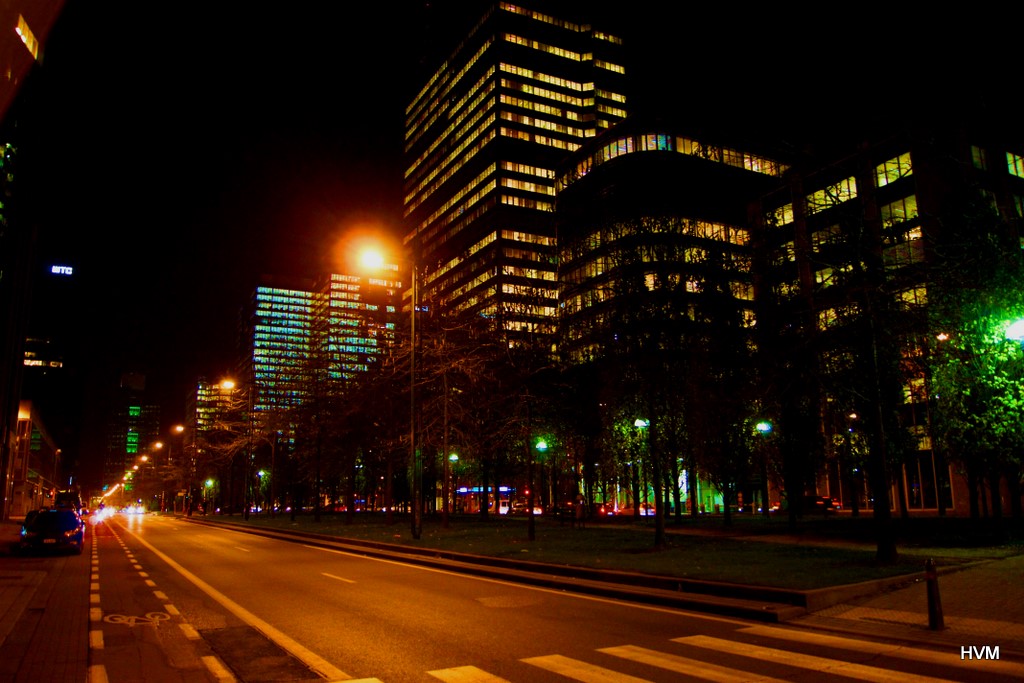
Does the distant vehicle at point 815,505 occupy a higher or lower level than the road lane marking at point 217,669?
lower

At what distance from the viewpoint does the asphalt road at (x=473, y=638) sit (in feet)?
23.4

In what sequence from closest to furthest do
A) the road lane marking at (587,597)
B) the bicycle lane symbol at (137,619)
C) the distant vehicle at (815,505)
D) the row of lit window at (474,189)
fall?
the road lane marking at (587,597) → the bicycle lane symbol at (137,619) → the distant vehicle at (815,505) → the row of lit window at (474,189)

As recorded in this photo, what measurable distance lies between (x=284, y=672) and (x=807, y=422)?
84.4 ft

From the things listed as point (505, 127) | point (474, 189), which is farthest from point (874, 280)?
point (474, 189)

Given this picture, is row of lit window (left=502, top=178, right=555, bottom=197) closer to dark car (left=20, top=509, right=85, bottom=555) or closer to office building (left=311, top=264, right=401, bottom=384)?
office building (left=311, top=264, right=401, bottom=384)

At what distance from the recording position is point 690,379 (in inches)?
770

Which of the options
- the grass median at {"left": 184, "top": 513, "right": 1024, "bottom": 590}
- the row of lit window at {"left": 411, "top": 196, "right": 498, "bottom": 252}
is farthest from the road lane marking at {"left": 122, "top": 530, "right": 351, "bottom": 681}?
the row of lit window at {"left": 411, "top": 196, "right": 498, "bottom": 252}

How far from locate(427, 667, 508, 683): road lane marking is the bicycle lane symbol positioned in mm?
5777

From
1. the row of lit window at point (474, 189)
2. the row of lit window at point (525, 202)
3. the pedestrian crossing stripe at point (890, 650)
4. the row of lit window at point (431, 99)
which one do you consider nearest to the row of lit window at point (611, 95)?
the row of lit window at point (431, 99)

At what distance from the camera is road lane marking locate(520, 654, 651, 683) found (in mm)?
6812

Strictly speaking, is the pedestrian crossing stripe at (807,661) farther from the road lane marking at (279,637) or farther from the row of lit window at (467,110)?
the row of lit window at (467,110)

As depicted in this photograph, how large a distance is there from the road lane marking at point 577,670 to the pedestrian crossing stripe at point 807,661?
5.91 ft

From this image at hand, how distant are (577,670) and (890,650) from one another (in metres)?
3.87

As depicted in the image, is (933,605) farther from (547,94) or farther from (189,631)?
(547,94)
